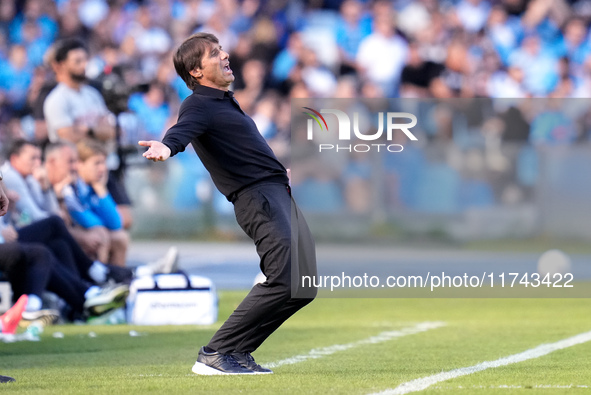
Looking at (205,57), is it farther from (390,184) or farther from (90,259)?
(390,184)

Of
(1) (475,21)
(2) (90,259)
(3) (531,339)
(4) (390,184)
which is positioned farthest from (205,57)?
(1) (475,21)

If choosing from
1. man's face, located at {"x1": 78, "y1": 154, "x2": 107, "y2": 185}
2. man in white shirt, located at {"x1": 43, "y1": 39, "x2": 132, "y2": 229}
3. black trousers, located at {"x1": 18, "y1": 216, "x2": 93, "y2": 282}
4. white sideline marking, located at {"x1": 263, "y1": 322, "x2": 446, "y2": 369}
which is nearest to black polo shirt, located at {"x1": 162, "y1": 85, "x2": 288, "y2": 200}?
white sideline marking, located at {"x1": 263, "y1": 322, "x2": 446, "y2": 369}

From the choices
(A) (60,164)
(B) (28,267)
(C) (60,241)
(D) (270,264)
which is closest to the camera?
(D) (270,264)

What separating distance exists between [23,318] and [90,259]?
4.71 feet

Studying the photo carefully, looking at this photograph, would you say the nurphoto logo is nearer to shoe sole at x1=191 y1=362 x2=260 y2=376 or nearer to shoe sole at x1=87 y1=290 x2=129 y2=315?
shoe sole at x1=87 y1=290 x2=129 y2=315

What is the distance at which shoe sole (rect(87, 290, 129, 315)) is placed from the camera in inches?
381


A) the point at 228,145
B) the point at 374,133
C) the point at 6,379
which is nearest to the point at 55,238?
the point at 6,379

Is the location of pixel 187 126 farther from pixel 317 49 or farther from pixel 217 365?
pixel 317 49

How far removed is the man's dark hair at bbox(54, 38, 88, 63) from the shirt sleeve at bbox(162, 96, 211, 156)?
19.2 ft

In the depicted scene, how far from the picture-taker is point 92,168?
11.3 metres

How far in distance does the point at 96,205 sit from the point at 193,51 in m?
5.44

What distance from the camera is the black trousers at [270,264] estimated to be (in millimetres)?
5984

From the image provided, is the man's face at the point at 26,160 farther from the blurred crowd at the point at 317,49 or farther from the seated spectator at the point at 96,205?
the blurred crowd at the point at 317,49

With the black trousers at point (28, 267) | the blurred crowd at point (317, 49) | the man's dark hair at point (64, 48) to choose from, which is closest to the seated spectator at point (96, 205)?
the man's dark hair at point (64, 48)
